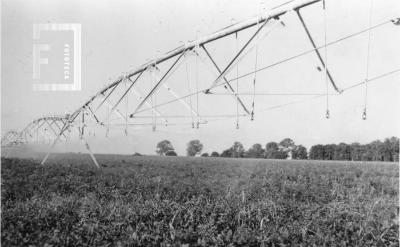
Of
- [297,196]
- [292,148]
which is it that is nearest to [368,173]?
[297,196]

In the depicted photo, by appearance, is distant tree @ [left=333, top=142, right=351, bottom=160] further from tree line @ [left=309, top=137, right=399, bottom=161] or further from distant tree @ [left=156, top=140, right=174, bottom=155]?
distant tree @ [left=156, top=140, right=174, bottom=155]

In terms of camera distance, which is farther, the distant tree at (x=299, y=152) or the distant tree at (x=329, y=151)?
the distant tree at (x=329, y=151)

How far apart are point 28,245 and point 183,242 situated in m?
2.13

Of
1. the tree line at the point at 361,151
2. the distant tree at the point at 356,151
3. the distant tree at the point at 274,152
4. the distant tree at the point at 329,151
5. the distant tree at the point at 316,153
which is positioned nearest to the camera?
the tree line at the point at 361,151

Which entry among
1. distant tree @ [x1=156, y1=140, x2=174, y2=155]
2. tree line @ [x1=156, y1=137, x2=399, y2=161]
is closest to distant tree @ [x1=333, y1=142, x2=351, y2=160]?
tree line @ [x1=156, y1=137, x2=399, y2=161]

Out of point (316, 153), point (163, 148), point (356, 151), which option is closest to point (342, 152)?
point (316, 153)

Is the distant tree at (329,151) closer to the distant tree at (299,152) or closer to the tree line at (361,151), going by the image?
the tree line at (361,151)

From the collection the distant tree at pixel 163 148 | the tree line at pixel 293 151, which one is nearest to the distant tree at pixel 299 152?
the tree line at pixel 293 151

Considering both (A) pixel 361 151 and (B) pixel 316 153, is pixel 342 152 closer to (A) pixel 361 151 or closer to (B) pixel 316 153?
(B) pixel 316 153

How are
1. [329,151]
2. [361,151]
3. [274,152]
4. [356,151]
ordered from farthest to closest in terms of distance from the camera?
[329,151] < [274,152] < [356,151] < [361,151]

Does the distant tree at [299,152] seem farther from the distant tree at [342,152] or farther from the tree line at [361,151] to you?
the distant tree at [342,152]

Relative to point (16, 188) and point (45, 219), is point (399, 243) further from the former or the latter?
point (16, 188)

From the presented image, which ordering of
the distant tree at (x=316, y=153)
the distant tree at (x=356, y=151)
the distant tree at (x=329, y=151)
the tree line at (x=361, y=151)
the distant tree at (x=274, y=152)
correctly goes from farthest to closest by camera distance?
the distant tree at (x=316, y=153) < the distant tree at (x=329, y=151) < the distant tree at (x=274, y=152) < the distant tree at (x=356, y=151) < the tree line at (x=361, y=151)

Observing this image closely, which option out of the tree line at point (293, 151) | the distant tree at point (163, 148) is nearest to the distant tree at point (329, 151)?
the tree line at point (293, 151)
